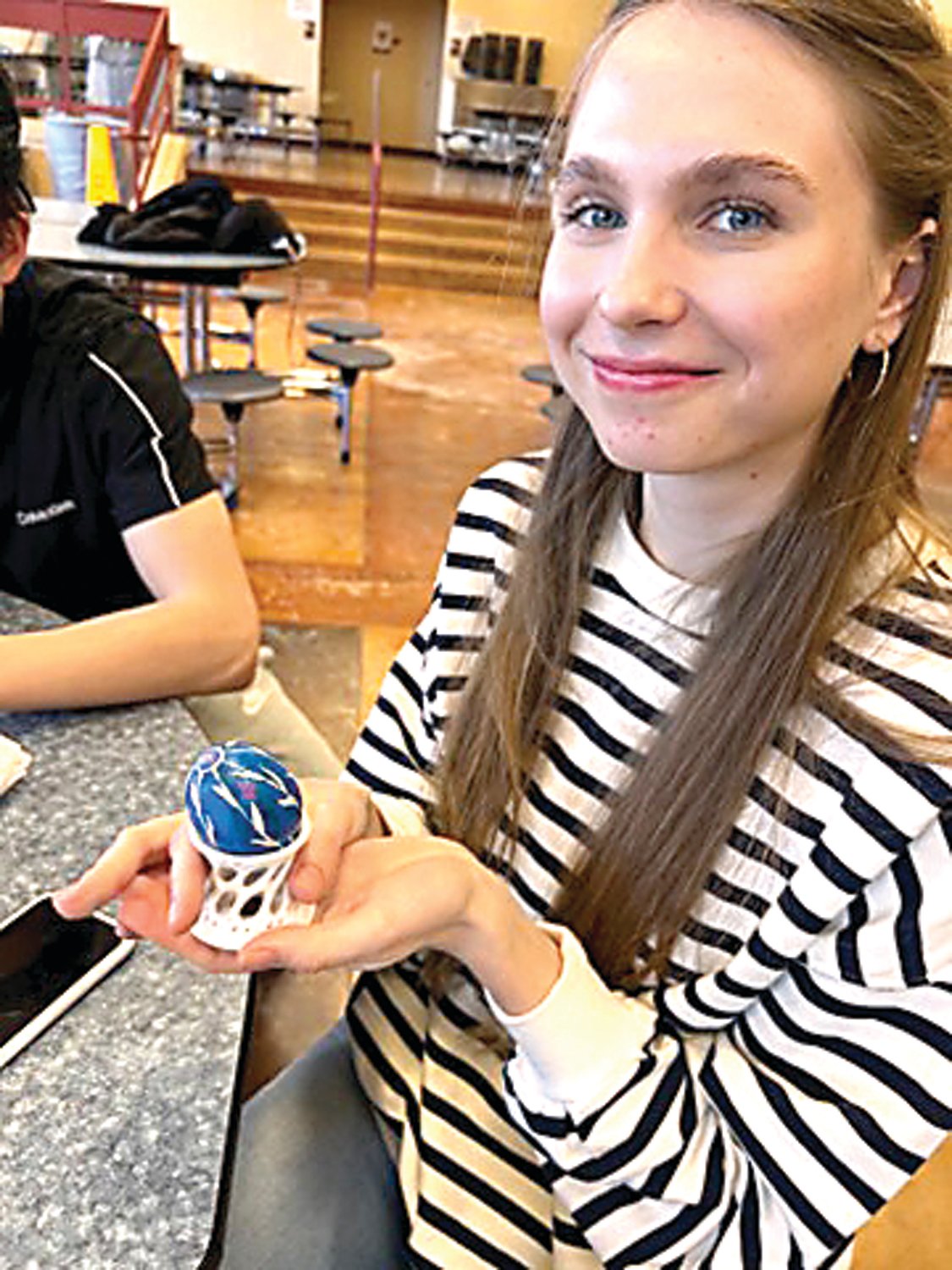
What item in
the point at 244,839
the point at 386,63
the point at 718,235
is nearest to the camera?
the point at 244,839

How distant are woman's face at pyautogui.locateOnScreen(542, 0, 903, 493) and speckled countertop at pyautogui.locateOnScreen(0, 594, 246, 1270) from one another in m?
0.48

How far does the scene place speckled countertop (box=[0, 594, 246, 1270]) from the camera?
23.1 inches

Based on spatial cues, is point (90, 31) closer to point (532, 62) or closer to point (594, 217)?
point (532, 62)

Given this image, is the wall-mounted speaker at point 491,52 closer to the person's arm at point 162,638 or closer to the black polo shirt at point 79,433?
the black polo shirt at point 79,433

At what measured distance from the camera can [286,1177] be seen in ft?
3.11

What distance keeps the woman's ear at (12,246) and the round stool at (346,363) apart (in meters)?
3.14

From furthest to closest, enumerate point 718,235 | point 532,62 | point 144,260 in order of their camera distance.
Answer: point 532,62 → point 144,260 → point 718,235

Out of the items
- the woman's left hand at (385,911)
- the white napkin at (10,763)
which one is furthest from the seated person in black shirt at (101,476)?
the woman's left hand at (385,911)

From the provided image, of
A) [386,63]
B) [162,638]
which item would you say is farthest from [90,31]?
[162,638]

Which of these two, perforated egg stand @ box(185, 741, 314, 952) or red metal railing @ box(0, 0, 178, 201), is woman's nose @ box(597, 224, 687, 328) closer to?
perforated egg stand @ box(185, 741, 314, 952)

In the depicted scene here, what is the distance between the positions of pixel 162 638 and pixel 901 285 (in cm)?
75

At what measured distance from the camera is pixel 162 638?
3.69 ft

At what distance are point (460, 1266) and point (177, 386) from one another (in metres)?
1.01

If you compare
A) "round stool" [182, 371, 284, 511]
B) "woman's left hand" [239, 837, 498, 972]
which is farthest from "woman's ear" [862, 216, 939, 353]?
"round stool" [182, 371, 284, 511]
